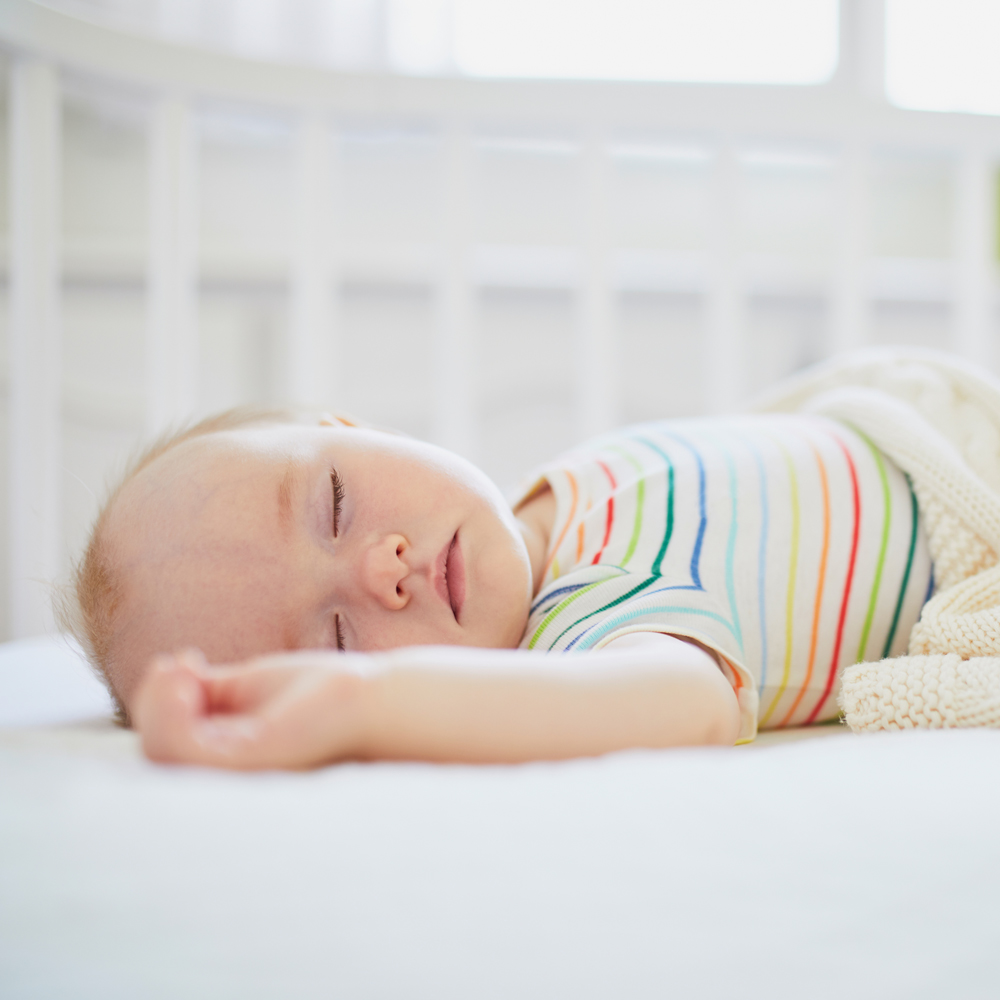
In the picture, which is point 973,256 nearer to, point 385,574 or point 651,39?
point 651,39

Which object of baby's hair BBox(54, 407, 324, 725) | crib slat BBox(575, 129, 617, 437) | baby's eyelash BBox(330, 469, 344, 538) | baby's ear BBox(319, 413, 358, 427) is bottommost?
baby's hair BBox(54, 407, 324, 725)

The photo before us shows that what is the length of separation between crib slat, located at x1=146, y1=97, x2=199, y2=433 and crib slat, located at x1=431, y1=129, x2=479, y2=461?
0.32 m

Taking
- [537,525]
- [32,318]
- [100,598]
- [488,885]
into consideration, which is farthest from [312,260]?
[488,885]

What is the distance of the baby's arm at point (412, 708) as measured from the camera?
36 cm

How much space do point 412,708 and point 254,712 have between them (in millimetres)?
70

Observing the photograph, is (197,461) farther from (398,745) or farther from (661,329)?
(661,329)

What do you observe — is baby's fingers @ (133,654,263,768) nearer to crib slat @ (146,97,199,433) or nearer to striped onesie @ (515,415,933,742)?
striped onesie @ (515,415,933,742)

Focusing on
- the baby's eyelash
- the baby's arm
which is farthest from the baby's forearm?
the baby's eyelash

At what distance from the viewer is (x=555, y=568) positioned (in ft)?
2.35

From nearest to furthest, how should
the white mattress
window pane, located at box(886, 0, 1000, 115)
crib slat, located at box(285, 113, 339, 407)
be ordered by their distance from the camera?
the white mattress → crib slat, located at box(285, 113, 339, 407) → window pane, located at box(886, 0, 1000, 115)

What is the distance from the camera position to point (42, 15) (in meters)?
0.98

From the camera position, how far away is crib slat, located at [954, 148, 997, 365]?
1256 mm

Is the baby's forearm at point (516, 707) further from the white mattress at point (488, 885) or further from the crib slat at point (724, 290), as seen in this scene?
the crib slat at point (724, 290)

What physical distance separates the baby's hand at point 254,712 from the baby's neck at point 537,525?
0.36 meters
